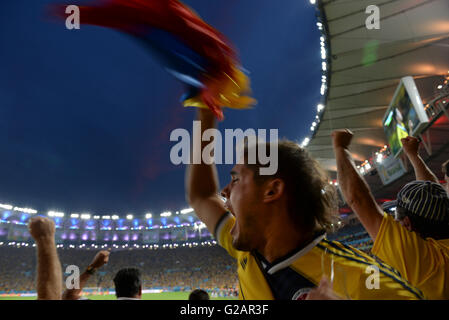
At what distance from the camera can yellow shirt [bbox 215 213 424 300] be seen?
1.11 meters

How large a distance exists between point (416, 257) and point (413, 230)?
0.80 feet

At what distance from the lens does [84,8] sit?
1825mm

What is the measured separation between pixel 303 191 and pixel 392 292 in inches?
23.0

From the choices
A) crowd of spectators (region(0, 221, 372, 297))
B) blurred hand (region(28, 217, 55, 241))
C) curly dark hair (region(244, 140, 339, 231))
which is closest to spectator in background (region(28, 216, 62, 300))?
blurred hand (region(28, 217, 55, 241))

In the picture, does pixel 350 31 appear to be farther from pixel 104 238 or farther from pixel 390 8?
pixel 104 238

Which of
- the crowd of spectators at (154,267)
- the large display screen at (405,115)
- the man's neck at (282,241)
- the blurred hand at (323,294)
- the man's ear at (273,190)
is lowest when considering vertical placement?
the crowd of spectators at (154,267)

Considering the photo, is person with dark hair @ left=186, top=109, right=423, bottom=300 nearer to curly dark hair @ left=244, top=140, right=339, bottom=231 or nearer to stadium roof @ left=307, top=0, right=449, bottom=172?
curly dark hair @ left=244, top=140, right=339, bottom=231

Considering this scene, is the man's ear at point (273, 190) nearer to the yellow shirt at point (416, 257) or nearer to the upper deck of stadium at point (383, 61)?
the yellow shirt at point (416, 257)

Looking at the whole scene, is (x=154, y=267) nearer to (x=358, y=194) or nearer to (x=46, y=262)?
(x=46, y=262)

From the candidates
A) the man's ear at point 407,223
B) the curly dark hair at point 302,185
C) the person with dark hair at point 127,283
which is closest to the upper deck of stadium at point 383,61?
the man's ear at point 407,223

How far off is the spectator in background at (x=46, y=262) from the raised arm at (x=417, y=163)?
361cm

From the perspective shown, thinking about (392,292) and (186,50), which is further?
(186,50)

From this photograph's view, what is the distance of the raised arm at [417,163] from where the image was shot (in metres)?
3.06
